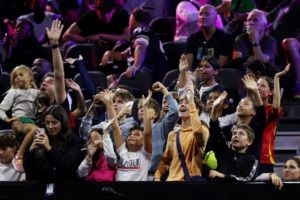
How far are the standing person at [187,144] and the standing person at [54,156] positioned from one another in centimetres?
100

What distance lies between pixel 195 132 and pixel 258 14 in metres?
3.30

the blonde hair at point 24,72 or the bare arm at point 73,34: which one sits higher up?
the bare arm at point 73,34

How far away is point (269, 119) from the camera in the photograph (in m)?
11.9

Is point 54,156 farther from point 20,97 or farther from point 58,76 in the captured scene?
point 20,97

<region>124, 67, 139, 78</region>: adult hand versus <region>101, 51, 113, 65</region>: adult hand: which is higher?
<region>101, 51, 113, 65</region>: adult hand

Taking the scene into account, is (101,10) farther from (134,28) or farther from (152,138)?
(152,138)

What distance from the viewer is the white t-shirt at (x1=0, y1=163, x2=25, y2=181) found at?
1136 cm

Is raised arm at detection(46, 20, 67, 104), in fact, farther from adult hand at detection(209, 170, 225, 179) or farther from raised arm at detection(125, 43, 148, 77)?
adult hand at detection(209, 170, 225, 179)

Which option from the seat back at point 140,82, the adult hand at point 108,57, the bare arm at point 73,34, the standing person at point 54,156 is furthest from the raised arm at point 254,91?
the bare arm at point 73,34

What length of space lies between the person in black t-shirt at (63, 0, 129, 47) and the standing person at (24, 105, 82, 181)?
4761 mm

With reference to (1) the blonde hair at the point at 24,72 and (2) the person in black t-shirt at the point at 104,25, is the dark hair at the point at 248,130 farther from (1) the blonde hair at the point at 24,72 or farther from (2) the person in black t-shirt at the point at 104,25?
(2) the person in black t-shirt at the point at 104,25

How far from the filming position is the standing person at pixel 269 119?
11641 mm

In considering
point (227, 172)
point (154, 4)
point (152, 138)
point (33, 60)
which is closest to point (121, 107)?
point (152, 138)

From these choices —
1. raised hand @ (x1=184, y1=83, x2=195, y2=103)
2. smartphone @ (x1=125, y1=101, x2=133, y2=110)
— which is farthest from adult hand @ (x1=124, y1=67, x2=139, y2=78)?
raised hand @ (x1=184, y1=83, x2=195, y2=103)
